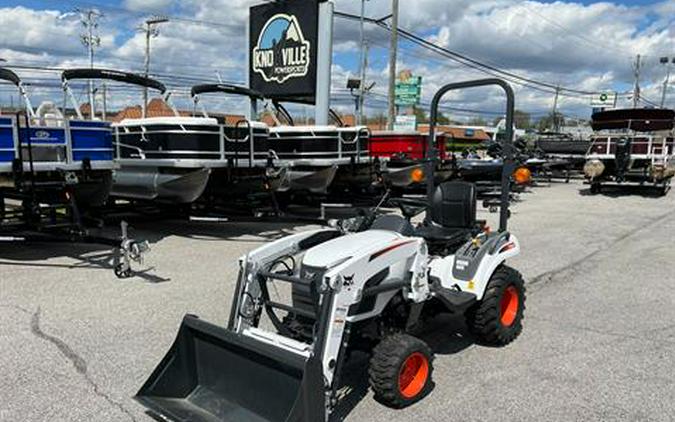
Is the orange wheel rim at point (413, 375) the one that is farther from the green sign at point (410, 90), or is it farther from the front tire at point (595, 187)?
the green sign at point (410, 90)

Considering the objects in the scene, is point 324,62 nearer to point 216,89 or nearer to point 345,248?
point 216,89

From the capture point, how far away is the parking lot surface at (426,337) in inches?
136

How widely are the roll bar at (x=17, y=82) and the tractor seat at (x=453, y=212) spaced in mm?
5377

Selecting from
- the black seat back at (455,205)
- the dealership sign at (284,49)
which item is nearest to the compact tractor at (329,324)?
the black seat back at (455,205)

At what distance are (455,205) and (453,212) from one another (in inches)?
2.3

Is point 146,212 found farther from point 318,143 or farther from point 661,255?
point 661,255

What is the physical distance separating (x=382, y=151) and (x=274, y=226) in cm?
457

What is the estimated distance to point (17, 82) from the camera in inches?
285

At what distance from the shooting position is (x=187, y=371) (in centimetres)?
326

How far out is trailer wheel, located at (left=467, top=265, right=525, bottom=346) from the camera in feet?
13.8

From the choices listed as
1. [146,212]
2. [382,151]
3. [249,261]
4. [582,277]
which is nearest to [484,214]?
[382,151]

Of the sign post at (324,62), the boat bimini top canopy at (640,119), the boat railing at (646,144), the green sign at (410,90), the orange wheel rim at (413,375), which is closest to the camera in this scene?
the orange wheel rim at (413,375)

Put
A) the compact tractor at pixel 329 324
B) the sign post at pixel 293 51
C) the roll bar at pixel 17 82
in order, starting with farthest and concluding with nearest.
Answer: the sign post at pixel 293 51, the roll bar at pixel 17 82, the compact tractor at pixel 329 324

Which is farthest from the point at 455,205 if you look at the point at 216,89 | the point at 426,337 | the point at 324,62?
the point at 324,62
